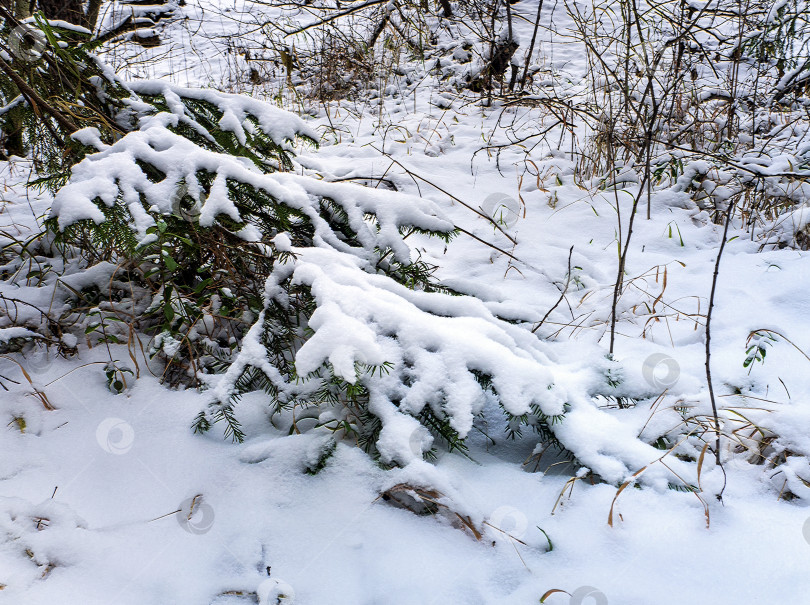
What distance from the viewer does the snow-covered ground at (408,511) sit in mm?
1102

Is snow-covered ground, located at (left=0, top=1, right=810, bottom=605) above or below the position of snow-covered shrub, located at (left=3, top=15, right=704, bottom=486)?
below

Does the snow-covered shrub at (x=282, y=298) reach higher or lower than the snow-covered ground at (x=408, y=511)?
higher

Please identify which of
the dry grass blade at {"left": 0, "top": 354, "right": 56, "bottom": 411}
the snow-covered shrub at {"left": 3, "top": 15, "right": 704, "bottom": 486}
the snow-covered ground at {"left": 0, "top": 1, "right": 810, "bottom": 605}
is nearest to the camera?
the snow-covered ground at {"left": 0, "top": 1, "right": 810, "bottom": 605}

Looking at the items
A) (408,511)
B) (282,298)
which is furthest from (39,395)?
(408,511)

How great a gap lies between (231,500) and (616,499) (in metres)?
0.97

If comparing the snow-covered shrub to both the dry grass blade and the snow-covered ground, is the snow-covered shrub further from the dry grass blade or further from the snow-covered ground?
the dry grass blade

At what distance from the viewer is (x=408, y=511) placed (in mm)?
1272

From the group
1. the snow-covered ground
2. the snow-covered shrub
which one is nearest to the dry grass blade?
the snow-covered ground

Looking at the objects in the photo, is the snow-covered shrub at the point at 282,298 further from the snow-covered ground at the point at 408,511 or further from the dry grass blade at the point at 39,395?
the dry grass blade at the point at 39,395

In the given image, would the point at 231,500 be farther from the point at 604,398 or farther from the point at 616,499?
the point at 604,398

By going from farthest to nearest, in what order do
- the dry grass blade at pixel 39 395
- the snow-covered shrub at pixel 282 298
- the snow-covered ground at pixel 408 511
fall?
the dry grass blade at pixel 39 395, the snow-covered shrub at pixel 282 298, the snow-covered ground at pixel 408 511

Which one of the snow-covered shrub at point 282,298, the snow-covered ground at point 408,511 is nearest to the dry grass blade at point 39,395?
the snow-covered ground at point 408,511

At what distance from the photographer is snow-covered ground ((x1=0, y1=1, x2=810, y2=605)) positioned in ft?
3.61

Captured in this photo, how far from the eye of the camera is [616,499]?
126 centimetres
